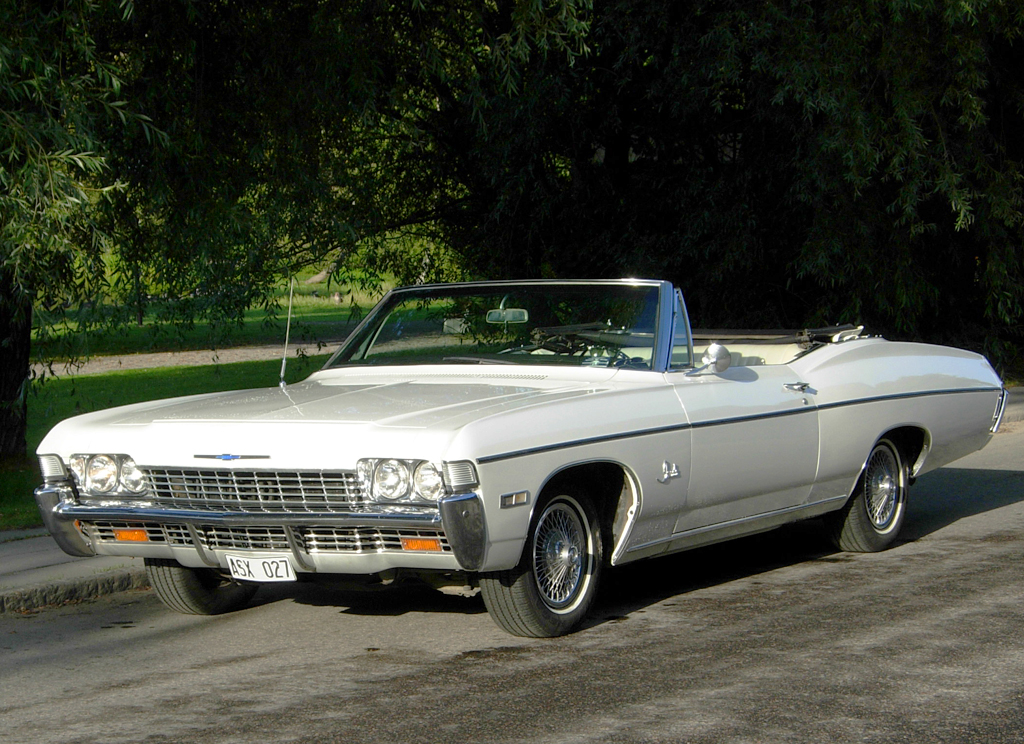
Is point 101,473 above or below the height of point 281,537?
above

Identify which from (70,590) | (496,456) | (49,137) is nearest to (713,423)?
(496,456)

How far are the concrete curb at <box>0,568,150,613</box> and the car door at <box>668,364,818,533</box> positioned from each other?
319cm

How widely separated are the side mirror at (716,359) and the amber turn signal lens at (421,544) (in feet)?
6.42

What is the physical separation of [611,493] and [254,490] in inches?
66.8

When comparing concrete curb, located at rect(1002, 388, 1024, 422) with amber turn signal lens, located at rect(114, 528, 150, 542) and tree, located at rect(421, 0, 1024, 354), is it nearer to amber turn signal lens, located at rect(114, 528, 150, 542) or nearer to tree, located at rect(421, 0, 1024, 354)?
tree, located at rect(421, 0, 1024, 354)

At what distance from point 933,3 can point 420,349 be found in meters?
8.72

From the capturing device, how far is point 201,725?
472cm

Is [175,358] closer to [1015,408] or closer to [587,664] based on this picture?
[1015,408]

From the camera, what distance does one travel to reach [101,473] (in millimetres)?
6035

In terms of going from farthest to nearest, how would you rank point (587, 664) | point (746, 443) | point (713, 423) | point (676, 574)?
point (676, 574), point (746, 443), point (713, 423), point (587, 664)

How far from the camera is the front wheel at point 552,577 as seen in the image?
18.7ft

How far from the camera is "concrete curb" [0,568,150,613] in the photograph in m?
6.99

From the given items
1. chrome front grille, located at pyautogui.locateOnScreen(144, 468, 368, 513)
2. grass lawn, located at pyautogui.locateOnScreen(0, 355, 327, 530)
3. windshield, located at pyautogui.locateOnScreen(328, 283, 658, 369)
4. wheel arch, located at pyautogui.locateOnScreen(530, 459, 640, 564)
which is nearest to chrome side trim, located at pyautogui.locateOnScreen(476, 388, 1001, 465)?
wheel arch, located at pyautogui.locateOnScreen(530, 459, 640, 564)

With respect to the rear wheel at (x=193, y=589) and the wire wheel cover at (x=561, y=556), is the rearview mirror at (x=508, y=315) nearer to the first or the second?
the wire wheel cover at (x=561, y=556)
